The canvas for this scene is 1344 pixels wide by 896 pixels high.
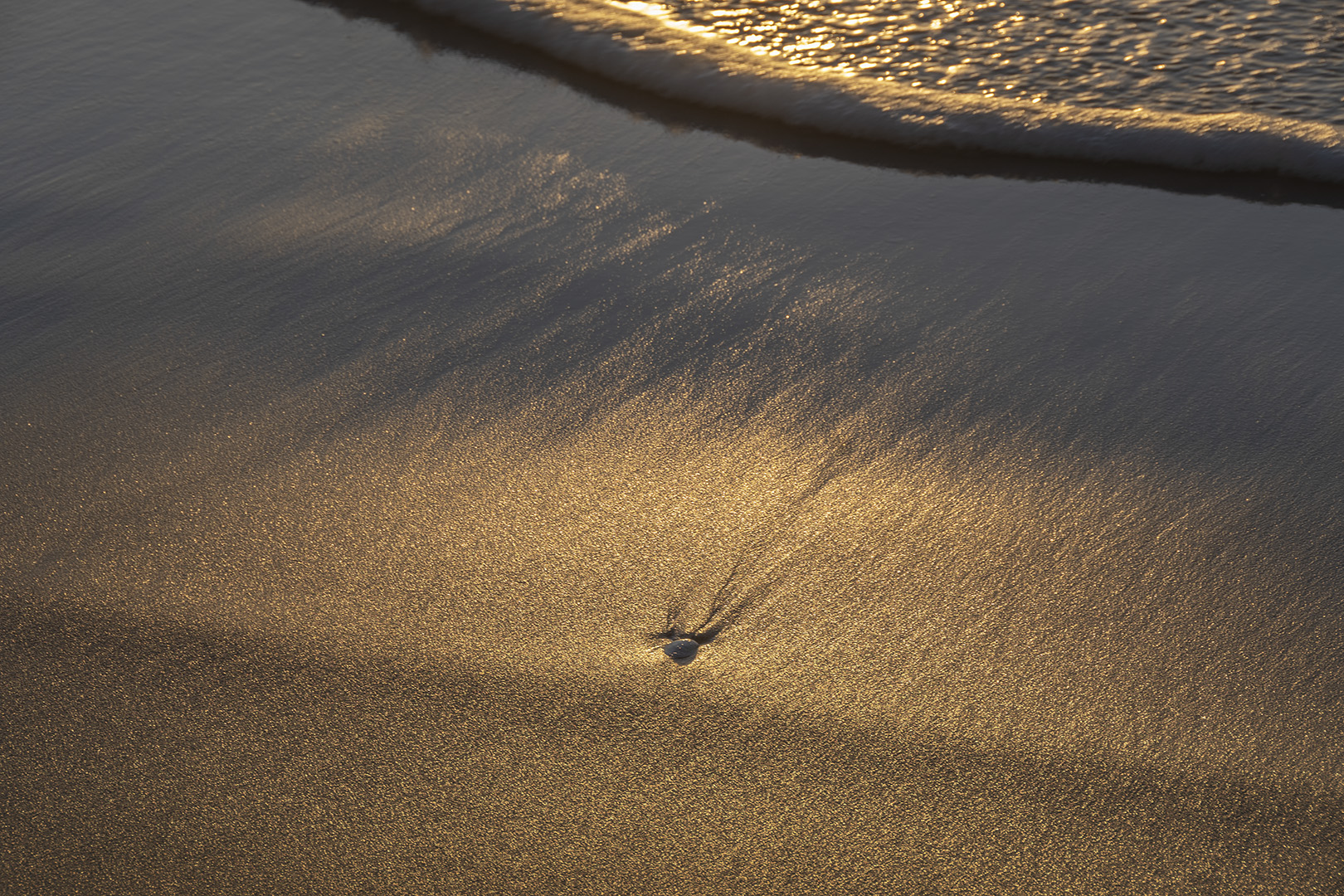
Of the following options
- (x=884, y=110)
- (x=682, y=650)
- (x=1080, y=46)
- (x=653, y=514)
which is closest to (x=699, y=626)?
(x=682, y=650)

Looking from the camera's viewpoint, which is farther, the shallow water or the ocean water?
the shallow water

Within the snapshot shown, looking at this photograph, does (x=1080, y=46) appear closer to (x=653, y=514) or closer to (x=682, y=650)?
(x=653, y=514)

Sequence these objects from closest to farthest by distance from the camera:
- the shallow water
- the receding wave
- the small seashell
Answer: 1. the small seashell
2. the receding wave
3. the shallow water

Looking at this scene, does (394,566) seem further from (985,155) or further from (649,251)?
(985,155)

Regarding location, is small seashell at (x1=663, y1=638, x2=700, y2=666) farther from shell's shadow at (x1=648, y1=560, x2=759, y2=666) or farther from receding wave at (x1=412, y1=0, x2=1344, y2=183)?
receding wave at (x1=412, y1=0, x2=1344, y2=183)

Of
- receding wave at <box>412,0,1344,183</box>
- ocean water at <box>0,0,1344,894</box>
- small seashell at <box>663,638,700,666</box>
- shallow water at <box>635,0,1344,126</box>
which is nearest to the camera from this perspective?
ocean water at <box>0,0,1344,894</box>

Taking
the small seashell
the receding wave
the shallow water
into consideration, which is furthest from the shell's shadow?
the shallow water

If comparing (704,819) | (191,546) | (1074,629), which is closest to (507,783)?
(704,819)

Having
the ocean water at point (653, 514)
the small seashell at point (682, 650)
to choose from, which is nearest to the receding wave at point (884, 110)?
the ocean water at point (653, 514)
